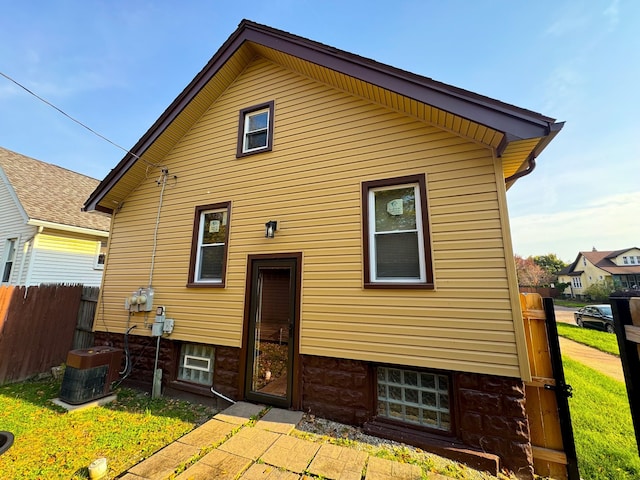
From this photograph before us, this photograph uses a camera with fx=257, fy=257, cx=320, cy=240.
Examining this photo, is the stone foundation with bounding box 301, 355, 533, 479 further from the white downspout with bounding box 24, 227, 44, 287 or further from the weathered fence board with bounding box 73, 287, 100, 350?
the white downspout with bounding box 24, 227, 44, 287

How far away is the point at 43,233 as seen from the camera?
31.7 feet

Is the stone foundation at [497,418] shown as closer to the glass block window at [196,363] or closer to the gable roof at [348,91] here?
the gable roof at [348,91]

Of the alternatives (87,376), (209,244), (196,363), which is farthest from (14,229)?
(196,363)

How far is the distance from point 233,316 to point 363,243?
9.37 feet

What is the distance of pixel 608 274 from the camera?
Answer: 36.4m

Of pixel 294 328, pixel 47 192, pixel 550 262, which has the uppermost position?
pixel 550 262

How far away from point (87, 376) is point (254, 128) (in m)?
5.84

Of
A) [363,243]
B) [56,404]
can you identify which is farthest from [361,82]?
[56,404]

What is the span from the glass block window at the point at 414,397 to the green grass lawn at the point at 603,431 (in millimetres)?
1736

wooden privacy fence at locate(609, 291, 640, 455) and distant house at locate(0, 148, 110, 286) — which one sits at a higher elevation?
distant house at locate(0, 148, 110, 286)

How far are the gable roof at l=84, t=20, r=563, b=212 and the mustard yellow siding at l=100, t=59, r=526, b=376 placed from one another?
0.60 feet

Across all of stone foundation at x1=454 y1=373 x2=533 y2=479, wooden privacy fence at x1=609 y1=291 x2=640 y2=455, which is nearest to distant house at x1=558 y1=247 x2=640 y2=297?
stone foundation at x1=454 y1=373 x2=533 y2=479

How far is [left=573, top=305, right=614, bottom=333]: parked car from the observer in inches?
513

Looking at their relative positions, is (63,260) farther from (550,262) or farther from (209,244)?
(550,262)
